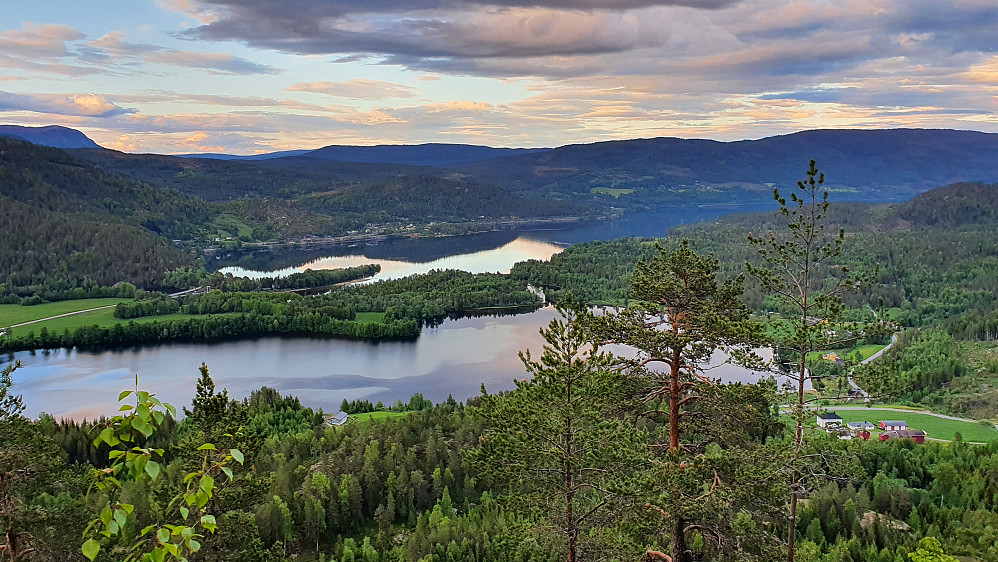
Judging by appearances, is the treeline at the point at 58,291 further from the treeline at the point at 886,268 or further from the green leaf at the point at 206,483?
the green leaf at the point at 206,483

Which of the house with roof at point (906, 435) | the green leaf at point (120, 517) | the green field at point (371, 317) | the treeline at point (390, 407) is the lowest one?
the treeline at point (390, 407)

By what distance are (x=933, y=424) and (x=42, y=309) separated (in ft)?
291

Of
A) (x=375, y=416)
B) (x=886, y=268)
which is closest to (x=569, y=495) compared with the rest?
(x=375, y=416)

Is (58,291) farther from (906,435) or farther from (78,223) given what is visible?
(906,435)

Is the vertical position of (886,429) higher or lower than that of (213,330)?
higher

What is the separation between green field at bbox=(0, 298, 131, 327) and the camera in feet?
253

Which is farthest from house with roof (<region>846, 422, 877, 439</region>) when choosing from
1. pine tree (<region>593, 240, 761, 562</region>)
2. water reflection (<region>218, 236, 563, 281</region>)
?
water reflection (<region>218, 236, 563, 281</region>)

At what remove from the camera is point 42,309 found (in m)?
82.4

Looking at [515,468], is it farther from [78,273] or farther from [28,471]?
[78,273]

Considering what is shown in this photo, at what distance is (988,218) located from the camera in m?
127

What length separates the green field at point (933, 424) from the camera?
131ft

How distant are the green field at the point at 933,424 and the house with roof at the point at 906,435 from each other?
747 millimetres

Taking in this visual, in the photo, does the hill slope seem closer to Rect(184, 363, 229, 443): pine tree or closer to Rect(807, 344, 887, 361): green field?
Rect(807, 344, 887, 361): green field

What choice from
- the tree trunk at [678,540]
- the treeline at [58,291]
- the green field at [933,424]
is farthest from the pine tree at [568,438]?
the treeline at [58,291]
